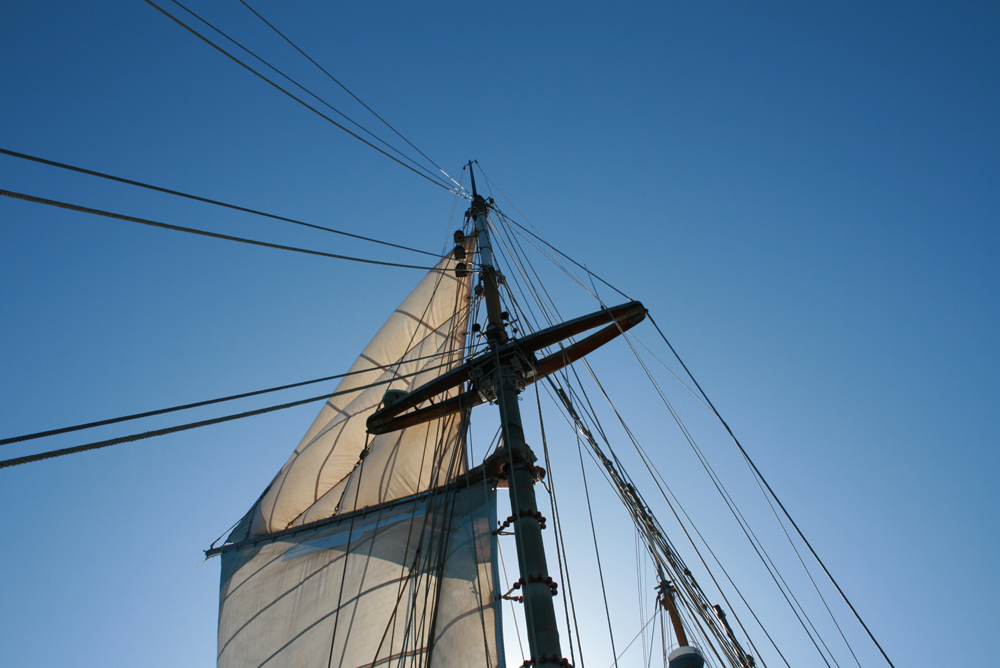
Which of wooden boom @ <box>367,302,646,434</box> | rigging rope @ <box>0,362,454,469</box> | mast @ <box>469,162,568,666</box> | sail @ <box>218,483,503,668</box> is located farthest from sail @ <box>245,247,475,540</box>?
rigging rope @ <box>0,362,454,469</box>

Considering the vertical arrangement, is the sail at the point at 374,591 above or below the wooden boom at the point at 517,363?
below

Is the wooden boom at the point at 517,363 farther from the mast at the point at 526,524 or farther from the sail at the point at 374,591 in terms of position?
the sail at the point at 374,591

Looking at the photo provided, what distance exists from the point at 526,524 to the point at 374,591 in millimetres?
3627

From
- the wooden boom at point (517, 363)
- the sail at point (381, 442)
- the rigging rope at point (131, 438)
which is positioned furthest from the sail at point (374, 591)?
the rigging rope at point (131, 438)

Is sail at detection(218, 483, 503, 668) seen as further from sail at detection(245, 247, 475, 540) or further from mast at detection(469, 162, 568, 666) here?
mast at detection(469, 162, 568, 666)

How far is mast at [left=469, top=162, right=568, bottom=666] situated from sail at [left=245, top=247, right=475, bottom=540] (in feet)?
5.35

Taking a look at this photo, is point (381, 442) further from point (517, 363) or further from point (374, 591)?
point (517, 363)

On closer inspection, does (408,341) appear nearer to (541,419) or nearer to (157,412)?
(541,419)

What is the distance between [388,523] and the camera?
341 inches

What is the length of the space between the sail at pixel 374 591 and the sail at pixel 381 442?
42 centimetres

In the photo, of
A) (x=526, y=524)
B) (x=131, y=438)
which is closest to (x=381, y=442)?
(x=526, y=524)

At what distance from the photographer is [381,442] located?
1021 centimetres

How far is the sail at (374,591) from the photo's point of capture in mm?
6707

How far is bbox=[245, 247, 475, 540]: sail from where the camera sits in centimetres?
929
